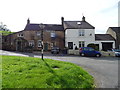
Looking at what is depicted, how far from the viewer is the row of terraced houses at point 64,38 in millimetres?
31938

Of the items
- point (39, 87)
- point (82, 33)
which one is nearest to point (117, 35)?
point (82, 33)

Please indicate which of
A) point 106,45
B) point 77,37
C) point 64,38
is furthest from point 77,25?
point 106,45

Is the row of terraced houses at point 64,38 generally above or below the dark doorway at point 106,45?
above

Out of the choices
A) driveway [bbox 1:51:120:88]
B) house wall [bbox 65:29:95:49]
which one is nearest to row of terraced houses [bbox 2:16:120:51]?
house wall [bbox 65:29:95:49]

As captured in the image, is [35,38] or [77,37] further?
[35,38]

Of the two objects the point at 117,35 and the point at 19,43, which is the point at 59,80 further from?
the point at 117,35

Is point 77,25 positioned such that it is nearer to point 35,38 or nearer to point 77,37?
point 77,37

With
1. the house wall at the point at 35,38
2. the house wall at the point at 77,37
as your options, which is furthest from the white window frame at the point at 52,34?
the house wall at the point at 77,37

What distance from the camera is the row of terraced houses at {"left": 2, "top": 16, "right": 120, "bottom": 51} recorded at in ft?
105

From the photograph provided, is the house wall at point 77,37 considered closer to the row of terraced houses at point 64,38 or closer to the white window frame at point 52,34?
the row of terraced houses at point 64,38

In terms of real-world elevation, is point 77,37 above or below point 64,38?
above

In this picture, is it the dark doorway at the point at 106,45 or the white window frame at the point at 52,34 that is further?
the white window frame at the point at 52,34

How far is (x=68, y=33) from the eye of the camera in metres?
31.7

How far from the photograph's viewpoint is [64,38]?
33.8 m
